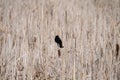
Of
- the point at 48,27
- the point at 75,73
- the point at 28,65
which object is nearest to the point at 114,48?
the point at 75,73

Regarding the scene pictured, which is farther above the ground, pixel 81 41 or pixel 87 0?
pixel 87 0

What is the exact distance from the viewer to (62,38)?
73.6 inches

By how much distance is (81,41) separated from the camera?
1900mm

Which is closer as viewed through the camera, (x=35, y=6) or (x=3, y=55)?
(x=3, y=55)

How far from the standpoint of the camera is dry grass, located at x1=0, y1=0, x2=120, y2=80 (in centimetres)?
173

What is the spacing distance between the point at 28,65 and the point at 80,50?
445 mm

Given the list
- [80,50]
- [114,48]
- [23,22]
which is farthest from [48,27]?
[114,48]

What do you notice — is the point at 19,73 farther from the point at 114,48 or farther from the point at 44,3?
the point at 114,48

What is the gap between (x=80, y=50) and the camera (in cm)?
188

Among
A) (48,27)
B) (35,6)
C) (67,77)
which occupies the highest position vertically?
(35,6)

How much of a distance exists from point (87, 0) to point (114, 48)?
482 millimetres

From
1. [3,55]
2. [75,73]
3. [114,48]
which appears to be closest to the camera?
[3,55]

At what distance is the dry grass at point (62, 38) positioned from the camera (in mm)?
1731

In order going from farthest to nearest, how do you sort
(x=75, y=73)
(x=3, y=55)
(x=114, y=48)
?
(x=114, y=48), (x=75, y=73), (x=3, y=55)
